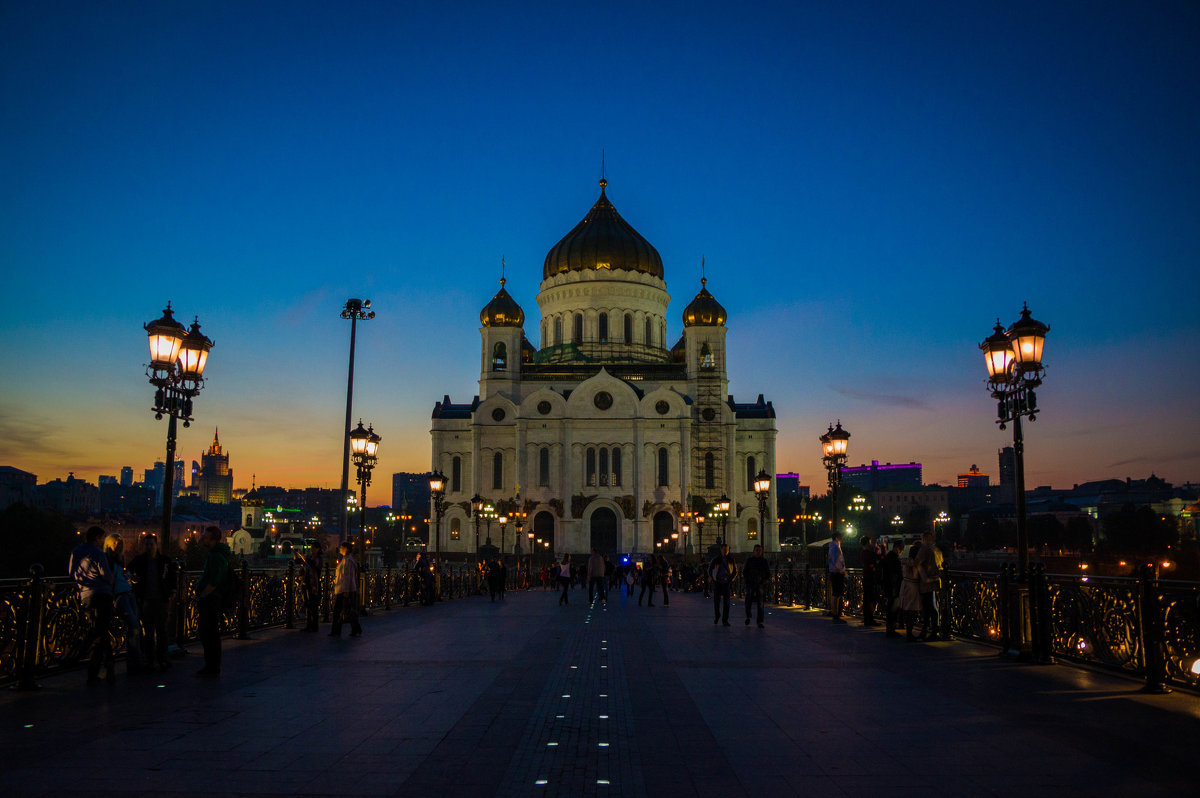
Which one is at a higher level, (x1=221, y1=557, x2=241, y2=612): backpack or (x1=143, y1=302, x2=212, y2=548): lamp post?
(x1=143, y1=302, x2=212, y2=548): lamp post

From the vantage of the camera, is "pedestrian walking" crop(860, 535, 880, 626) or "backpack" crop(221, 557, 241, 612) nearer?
"backpack" crop(221, 557, 241, 612)

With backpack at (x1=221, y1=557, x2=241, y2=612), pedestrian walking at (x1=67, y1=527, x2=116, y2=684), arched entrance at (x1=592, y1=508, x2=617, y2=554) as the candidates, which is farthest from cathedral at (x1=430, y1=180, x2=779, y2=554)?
pedestrian walking at (x1=67, y1=527, x2=116, y2=684)

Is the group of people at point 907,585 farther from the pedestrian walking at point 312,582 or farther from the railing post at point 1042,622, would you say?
the pedestrian walking at point 312,582

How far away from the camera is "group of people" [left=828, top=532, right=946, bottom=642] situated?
48.3 ft

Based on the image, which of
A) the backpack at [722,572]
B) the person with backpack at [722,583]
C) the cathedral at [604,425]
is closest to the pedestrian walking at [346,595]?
the person with backpack at [722,583]

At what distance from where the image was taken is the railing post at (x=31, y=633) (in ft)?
31.3

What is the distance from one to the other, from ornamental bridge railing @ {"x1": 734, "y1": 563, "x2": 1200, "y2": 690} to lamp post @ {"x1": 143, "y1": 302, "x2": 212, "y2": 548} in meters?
11.5

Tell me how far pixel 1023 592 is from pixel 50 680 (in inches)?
458

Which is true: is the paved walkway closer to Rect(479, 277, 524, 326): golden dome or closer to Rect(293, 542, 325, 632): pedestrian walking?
Rect(293, 542, 325, 632): pedestrian walking

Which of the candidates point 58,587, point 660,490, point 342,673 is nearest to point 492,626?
point 342,673

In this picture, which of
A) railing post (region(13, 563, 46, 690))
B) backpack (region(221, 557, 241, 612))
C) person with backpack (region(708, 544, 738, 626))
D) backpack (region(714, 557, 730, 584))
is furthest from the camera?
backpack (region(714, 557, 730, 584))

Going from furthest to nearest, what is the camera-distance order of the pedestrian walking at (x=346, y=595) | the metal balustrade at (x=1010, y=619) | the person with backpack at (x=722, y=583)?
the person with backpack at (x=722, y=583) → the pedestrian walking at (x=346, y=595) → the metal balustrade at (x=1010, y=619)

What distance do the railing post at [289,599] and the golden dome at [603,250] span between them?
56.9 m

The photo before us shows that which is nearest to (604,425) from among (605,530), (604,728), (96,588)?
(605,530)
